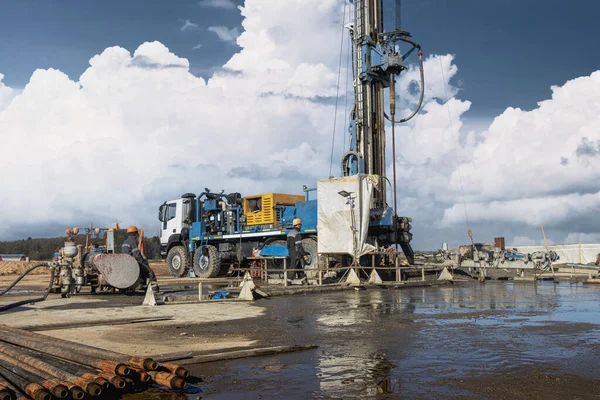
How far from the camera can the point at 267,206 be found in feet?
80.8

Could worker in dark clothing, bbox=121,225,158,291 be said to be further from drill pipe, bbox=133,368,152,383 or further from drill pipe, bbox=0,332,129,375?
drill pipe, bbox=133,368,152,383

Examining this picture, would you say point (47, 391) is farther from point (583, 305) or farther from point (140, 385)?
point (583, 305)

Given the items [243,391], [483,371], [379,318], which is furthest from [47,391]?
[379,318]

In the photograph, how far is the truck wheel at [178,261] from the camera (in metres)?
27.3

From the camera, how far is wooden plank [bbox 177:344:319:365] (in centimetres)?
630

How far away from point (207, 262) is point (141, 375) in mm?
21287

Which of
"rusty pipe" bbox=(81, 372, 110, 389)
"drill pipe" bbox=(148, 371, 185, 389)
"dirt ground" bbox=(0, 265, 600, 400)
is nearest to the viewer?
"rusty pipe" bbox=(81, 372, 110, 389)

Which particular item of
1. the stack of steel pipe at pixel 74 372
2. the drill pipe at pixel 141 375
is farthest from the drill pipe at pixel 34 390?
the drill pipe at pixel 141 375

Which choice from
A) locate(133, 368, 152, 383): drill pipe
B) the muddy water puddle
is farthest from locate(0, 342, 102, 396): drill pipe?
the muddy water puddle

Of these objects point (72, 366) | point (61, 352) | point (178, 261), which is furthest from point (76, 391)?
point (178, 261)

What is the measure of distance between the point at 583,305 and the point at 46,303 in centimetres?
1195

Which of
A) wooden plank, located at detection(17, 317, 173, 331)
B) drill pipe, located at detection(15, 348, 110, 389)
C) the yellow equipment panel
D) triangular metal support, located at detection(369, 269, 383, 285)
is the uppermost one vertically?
the yellow equipment panel

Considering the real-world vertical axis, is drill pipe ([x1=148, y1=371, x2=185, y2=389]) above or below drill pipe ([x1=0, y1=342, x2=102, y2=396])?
below

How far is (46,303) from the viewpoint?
13266 mm
